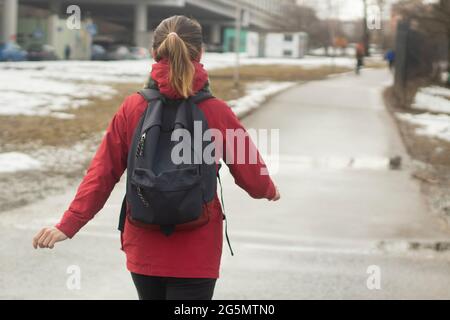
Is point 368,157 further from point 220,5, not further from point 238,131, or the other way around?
point 220,5

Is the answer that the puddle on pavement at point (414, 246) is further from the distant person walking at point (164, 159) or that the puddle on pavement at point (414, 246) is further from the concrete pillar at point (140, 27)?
the concrete pillar at point (140, 27)

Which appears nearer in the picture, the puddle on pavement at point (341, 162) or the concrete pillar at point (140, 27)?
the puddle on pavement at point (341, 162)

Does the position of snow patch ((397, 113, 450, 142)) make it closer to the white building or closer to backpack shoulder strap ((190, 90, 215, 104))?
backpack shoulder strap ((190, 90, 215, 104))

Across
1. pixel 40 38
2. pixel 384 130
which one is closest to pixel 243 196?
pixel 384 130

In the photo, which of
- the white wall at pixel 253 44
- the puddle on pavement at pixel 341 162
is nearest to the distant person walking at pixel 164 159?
the puddle on pavement at pixel 341 162

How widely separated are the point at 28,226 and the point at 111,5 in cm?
7587

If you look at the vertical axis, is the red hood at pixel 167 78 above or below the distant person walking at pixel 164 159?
above

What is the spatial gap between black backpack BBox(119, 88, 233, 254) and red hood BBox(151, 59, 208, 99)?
0.03 meters

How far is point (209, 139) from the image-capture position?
300 centimetres

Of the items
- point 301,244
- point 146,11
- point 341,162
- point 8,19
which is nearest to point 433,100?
point 341,162

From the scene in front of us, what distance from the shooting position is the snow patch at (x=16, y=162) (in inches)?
408

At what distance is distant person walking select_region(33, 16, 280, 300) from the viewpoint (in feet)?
9.80

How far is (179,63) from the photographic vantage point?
3016mm

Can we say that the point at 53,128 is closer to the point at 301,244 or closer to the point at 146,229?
the point at 301,244
